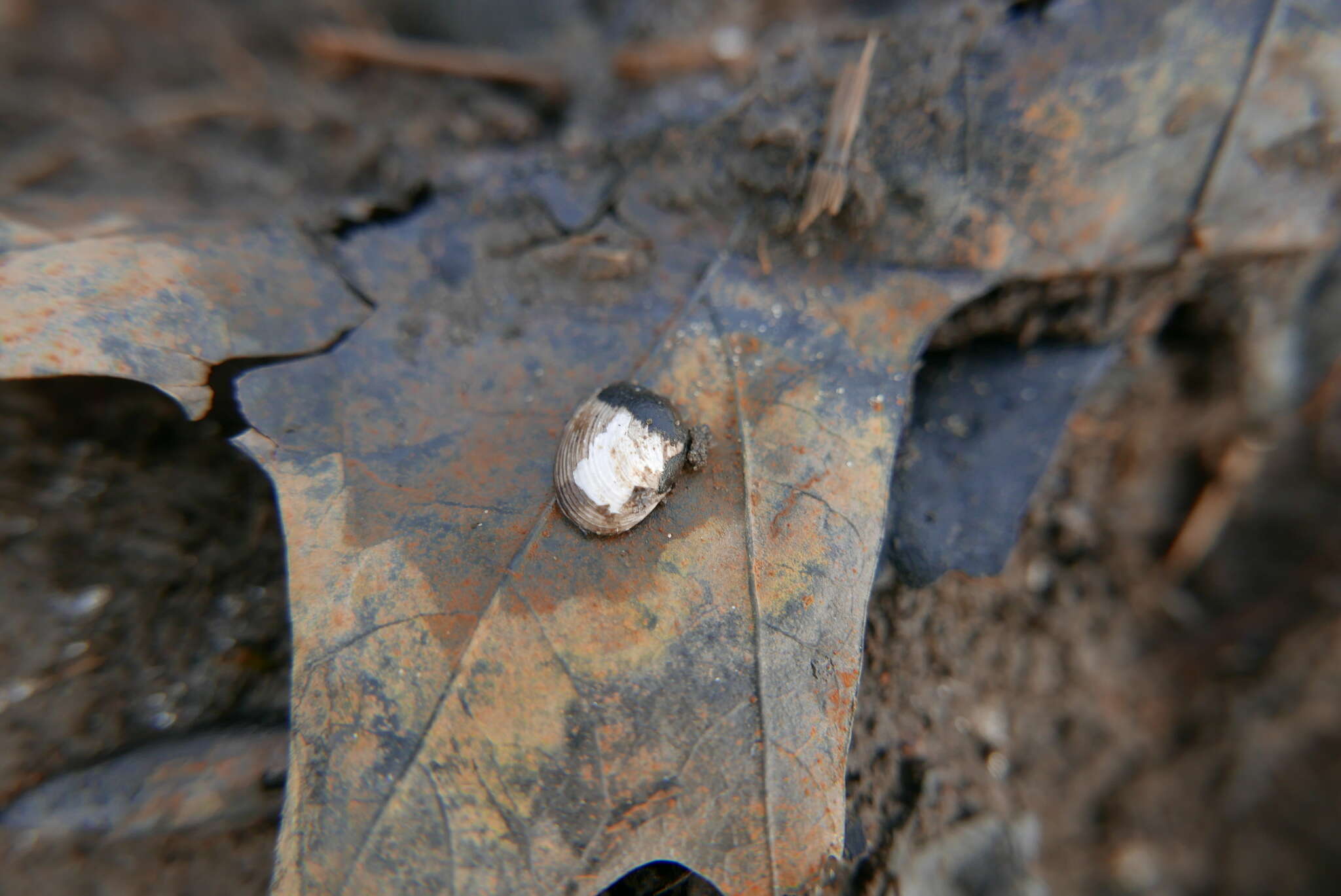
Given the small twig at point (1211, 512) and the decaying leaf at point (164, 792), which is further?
the small twig at point (1211, 512)

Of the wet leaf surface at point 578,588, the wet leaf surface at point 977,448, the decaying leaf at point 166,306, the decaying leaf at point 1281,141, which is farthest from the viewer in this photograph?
the wet leaf surface at point 977,448

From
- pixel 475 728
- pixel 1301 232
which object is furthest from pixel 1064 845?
pixel 475 728

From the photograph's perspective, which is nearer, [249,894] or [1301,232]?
[249,894]

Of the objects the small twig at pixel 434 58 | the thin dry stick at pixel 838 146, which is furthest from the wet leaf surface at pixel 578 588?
the small twig at pixel 434 58

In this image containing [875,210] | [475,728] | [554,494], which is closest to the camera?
[475,728]

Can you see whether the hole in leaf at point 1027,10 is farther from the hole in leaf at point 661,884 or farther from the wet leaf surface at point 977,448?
the hole in leaf at point 661,884

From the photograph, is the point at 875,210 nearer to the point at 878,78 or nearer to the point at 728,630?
the point at 878,78

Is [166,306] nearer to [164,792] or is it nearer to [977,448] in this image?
[164,792]

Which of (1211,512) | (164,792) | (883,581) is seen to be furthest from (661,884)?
(1211,512)
